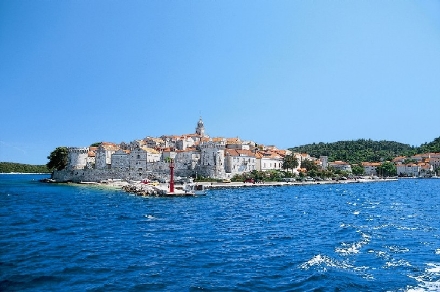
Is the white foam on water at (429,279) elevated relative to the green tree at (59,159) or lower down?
lower down

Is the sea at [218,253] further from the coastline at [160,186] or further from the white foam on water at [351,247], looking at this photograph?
the coastline at [160,186]

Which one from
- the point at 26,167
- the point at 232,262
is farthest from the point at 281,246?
the point at 26,167

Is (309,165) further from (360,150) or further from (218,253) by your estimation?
(218,253)

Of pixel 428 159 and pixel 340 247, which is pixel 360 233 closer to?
pixel 340 247

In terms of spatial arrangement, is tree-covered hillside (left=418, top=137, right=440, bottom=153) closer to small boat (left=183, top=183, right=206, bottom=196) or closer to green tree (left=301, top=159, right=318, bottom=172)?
green tree (left=301, top=159, right=318, bottom=172)

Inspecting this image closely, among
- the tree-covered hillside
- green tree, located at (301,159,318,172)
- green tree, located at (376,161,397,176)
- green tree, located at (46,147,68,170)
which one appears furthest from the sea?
the tree-covered hillside

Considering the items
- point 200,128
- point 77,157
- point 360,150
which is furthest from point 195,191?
point 360,150

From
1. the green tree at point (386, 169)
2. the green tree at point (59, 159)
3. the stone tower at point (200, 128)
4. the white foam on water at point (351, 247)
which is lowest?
the white foam on water at point (351, 247)

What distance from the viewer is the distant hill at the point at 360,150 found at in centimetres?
15475

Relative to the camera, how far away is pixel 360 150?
547 feet

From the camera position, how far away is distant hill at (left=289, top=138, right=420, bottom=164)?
6093 inches

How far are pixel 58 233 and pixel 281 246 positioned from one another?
10.3 metres

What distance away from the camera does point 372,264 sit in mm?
13180

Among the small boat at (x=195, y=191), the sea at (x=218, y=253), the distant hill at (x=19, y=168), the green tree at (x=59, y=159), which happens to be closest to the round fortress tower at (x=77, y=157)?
the green tree at (x=59, y=159)
